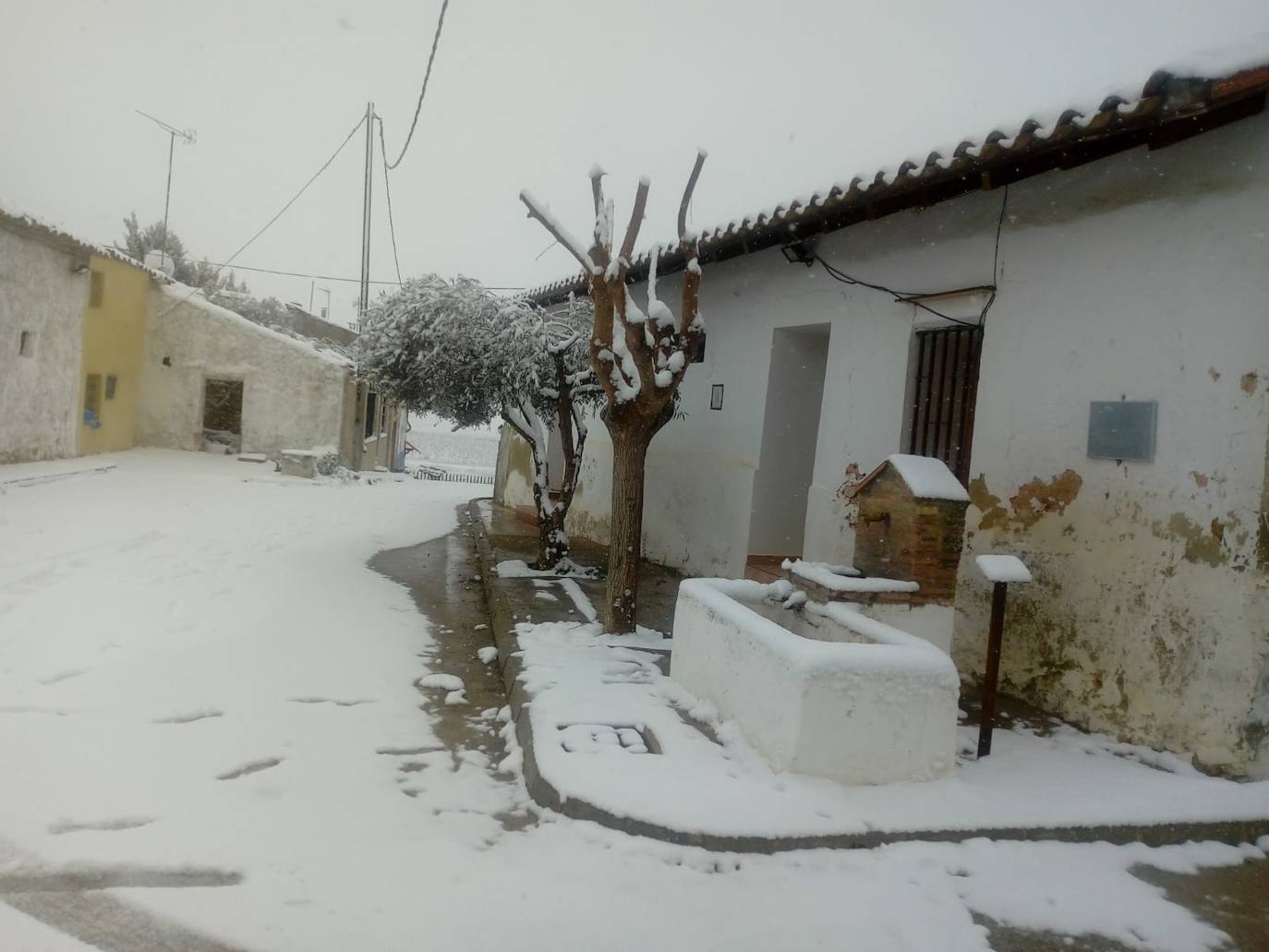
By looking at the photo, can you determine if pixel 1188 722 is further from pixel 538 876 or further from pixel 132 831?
pixel 132 831

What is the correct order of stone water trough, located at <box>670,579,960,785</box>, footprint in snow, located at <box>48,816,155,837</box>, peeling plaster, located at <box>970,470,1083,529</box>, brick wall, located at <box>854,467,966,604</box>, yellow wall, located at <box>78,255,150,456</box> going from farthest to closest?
yellow wall, located at <box>78,255,150,456</box>, peeling plaster, located at <box>970,470,1083,529</box>, brick wall, located at <box>854,467,966,604</box>, stone water trough, located at <box>670,579,960,785</box>, footprint in snow, located at <box>48,816,155,837</box>

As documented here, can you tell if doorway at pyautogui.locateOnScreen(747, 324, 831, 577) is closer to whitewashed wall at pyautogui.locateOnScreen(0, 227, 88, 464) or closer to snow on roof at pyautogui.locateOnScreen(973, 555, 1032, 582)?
snow on roof at pyautogui.locateOnScreen(973, 555, 1032, 582)

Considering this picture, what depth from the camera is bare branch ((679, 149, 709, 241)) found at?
18.7 feet

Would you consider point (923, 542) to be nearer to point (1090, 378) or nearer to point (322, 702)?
→ point (1090, 378)

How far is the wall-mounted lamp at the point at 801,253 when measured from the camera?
23.9 feet

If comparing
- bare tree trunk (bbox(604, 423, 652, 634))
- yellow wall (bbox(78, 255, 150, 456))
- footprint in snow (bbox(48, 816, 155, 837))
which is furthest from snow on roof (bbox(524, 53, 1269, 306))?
yellow wall (bbox(78, 255, 150, 456))

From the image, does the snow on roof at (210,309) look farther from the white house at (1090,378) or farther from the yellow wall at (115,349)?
the white house at (1090,378)

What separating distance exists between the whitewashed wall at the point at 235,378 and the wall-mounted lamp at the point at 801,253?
45.9ft

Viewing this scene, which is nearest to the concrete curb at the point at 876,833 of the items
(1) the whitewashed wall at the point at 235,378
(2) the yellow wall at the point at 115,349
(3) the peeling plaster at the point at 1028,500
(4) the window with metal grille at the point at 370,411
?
(3) the peeling plaster at the point at 1028,500

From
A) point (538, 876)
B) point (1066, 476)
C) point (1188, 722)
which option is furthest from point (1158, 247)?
point (538, 876)

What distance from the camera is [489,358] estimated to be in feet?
27.2

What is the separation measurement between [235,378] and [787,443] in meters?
15.0

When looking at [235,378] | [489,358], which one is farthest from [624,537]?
[235,378]

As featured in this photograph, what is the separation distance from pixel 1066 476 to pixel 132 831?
497 centimetres
